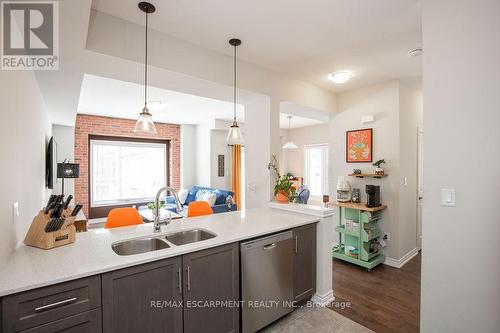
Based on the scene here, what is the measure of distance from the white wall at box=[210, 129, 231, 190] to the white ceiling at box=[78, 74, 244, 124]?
56 cm

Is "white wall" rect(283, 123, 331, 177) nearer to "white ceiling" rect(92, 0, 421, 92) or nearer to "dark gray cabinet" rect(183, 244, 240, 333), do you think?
"white ceiling" rect(92, 0, 421, 92)

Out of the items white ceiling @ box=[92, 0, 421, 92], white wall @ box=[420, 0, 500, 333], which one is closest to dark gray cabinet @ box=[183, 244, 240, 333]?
white wall @ box=[420, 0, 500, 333]

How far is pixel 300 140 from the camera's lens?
7871mm

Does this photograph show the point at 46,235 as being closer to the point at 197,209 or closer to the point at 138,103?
the point at 197,209

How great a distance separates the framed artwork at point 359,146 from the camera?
3.68m

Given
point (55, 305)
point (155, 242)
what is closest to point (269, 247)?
point (155, 242)

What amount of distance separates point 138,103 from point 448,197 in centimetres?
487

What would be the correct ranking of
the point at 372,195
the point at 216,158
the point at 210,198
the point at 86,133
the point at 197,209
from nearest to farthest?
the point at 197,209 → the point at 372,195 → the point at 210,198 → the point at 86,133 → the point at 216,158

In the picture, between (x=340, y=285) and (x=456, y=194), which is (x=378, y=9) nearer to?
(x=456, y=194)

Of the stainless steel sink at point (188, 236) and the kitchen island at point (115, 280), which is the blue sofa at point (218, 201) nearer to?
the stainless steel sink at point (188, 236)

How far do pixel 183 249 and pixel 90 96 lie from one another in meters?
3.90

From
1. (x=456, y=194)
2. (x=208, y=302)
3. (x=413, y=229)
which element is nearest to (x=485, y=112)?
(x=456, y=194)

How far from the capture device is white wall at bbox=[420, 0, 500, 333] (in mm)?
1426

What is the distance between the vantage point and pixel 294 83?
3424mm
